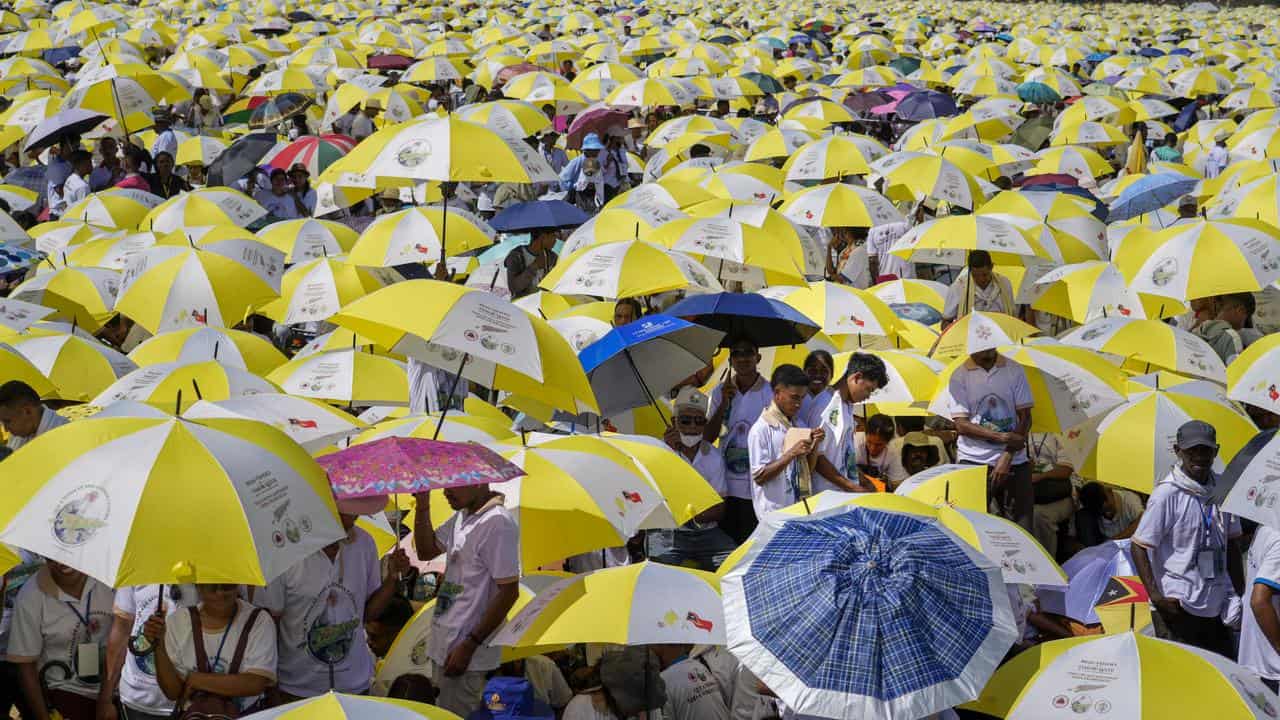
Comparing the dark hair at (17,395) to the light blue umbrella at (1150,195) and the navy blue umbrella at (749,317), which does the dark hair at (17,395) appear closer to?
the navy blue umbrella at (749,317)

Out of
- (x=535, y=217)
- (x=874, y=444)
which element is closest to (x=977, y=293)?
(x=874, y=444)

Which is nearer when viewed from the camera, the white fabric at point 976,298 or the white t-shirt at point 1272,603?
the white t-shirt at point 1272,603

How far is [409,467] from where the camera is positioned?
512 centimetres

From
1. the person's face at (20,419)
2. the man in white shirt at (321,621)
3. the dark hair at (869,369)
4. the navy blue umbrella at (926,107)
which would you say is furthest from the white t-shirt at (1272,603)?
the navy blue umbrella at (926,107)

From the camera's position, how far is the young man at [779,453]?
6.92 m

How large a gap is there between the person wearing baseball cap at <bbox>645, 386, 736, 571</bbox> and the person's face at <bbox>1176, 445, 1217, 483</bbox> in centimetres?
213

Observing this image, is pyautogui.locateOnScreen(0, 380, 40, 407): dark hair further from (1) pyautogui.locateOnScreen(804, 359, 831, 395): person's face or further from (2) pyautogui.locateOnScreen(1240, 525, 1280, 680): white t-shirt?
(2) pyautogui.locateOnScreen(1240, 525, 1280, 680): white t-shirt

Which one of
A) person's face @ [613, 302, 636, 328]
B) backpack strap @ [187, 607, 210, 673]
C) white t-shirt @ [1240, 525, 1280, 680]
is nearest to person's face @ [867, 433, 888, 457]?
person's face @ [613, 302, 636, 328]

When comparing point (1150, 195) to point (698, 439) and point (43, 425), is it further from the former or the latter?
point (43, 425)

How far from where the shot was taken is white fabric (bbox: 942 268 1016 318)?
10.4m

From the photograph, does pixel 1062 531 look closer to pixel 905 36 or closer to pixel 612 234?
pixel 612 234

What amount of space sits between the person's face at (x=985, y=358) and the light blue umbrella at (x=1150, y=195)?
23.2 feet

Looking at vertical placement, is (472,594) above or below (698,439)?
above

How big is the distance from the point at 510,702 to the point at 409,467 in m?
0.90
